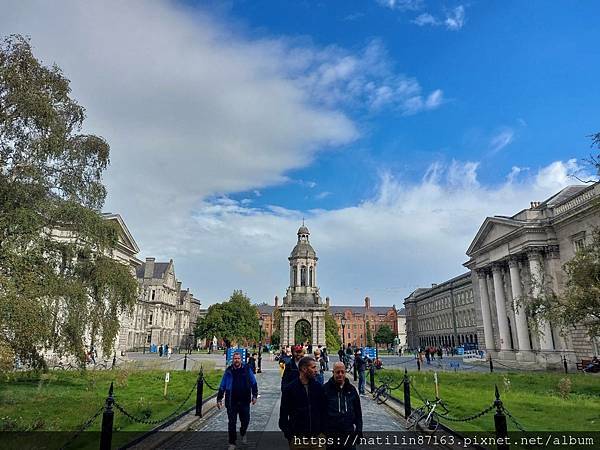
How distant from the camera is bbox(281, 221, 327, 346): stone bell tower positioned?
60500 mm

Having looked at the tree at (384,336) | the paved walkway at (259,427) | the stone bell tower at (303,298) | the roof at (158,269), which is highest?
the roof at (158,269)

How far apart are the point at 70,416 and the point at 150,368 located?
61.6 ft

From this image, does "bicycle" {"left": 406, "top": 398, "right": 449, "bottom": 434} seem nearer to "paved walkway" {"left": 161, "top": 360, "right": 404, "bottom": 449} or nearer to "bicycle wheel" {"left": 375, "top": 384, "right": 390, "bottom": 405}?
"paved walkway" {"left": 161, "top": 360, "right": 404, "bottom": 449}

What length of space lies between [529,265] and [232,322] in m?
48.3

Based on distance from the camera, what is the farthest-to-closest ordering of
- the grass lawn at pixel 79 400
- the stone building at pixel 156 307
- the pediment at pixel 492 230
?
1. the stone building at pixel 156 307
2. the pediment at pixel 492 230
3. the grass lawn at pixel 79 400

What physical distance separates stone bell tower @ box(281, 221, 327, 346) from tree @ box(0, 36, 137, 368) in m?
42.8

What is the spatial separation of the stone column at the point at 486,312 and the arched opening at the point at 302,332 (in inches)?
918

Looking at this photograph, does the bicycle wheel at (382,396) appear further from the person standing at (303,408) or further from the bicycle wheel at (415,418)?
the person standing at (303,408)

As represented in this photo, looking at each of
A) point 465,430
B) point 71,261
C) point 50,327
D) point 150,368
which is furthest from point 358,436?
point 150,368

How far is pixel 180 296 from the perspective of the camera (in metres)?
105

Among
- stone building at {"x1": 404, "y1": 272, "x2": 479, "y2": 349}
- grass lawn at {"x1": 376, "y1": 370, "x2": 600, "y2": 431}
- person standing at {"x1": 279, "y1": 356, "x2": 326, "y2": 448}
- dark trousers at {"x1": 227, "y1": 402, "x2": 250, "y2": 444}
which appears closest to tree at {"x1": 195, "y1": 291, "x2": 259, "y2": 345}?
stone building at {"x1": 404, "y1": 272, "x2": 479, "y2": 349}

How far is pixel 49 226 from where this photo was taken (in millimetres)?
16594

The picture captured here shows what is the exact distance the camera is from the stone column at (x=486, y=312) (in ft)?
156

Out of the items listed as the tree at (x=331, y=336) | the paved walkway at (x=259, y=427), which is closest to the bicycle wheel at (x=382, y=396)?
the paved walkway at (x=259, y=427)
